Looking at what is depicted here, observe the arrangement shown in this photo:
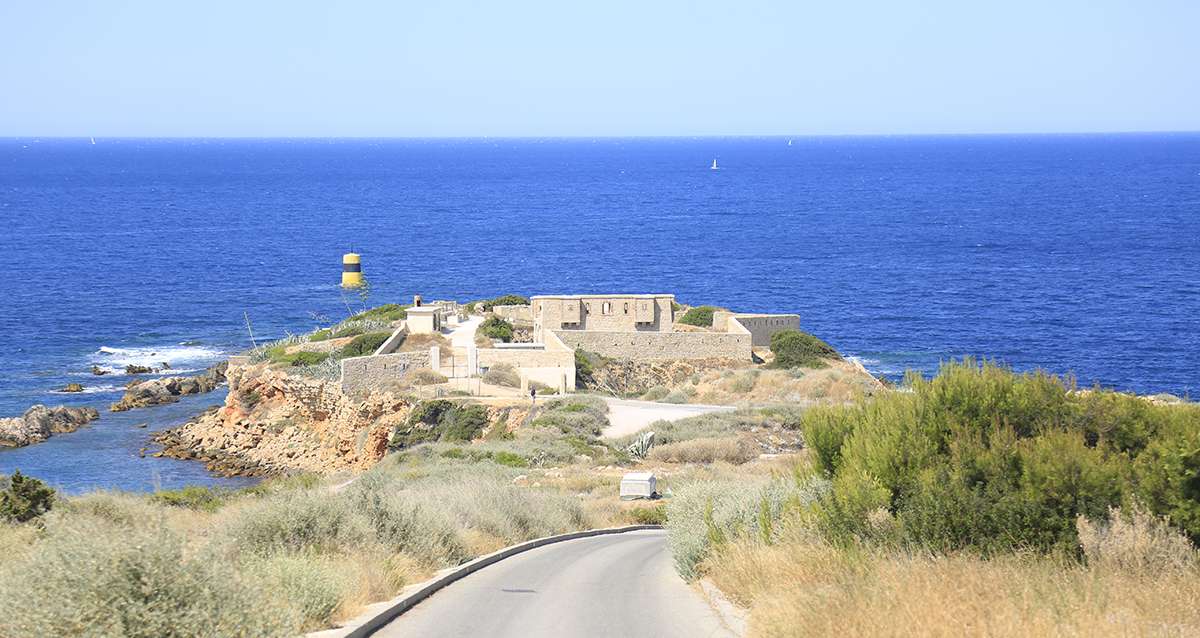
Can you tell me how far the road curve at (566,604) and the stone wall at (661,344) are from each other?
91.2 ft

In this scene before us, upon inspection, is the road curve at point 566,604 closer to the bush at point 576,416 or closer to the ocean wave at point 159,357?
the bush at point 576,416

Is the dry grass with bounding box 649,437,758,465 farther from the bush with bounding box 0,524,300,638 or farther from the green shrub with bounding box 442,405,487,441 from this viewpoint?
the bush with bounding box 0,524,300,638

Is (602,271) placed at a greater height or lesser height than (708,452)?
lesser

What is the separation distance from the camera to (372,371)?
127ft

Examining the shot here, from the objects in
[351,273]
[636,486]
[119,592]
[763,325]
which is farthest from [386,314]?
[119,592]

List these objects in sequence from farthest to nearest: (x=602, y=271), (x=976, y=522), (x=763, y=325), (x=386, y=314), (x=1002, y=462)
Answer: (x=602, y=271), (x=386, y=314), (x=763, y=325), (x=1002, y=462), (x=976, y=522)

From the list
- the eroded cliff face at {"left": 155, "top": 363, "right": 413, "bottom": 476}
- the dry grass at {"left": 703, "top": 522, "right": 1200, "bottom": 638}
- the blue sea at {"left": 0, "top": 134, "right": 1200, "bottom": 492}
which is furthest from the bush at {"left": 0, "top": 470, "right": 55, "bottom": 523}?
the eroded cliff face at {"left": 155, "top": 363, "right": 413, "bottom": 476}

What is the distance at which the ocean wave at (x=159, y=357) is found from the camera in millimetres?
54281

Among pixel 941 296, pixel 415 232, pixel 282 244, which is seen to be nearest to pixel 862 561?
pixel 941 296

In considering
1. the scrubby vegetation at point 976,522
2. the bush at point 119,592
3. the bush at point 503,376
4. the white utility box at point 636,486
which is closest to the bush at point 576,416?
the bush at point 503,376

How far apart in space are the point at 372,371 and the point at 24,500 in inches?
880

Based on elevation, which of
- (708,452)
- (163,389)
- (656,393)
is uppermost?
(708,452)

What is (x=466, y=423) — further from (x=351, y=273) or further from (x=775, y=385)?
(x=351, y=273)

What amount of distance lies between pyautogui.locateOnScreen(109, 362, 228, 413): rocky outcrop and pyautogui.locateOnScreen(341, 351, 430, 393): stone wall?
12.8 m
